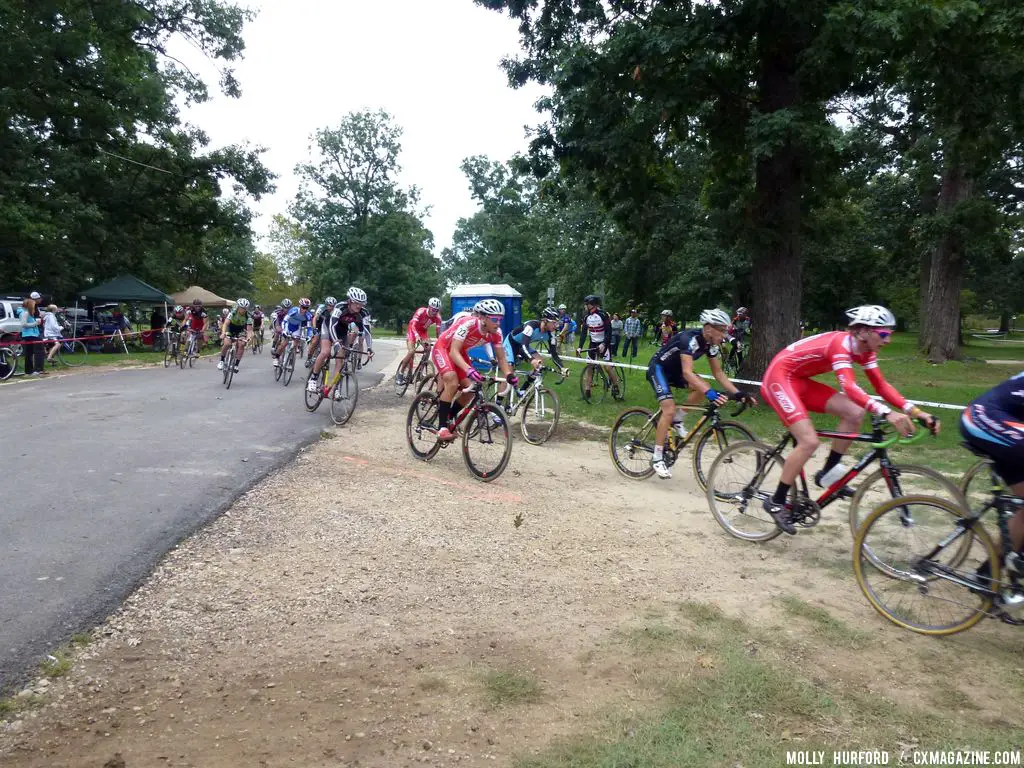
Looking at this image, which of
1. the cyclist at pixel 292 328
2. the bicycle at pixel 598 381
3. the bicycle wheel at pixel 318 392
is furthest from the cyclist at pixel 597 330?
the cyclist at pixel 292 328

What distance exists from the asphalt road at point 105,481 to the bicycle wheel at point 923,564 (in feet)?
15.4

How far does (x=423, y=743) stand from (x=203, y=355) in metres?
29.6

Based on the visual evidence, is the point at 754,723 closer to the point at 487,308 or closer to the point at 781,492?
the point at 781,492

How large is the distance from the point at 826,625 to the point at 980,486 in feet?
7.02

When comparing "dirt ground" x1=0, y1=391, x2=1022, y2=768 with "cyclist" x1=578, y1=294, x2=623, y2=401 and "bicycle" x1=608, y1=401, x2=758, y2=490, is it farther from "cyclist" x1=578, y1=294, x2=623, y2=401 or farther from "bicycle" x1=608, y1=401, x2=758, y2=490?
"cyclist" x1=578, y1=294, x2=623, y2=401

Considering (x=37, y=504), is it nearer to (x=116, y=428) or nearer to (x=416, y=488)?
(x=416, y=488)

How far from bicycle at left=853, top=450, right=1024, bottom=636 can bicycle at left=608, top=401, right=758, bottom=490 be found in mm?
2541

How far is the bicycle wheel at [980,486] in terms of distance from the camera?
4406 mm

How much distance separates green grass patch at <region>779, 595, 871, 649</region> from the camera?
164 inches

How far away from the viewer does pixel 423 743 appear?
3098 mm

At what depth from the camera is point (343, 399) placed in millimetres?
11430

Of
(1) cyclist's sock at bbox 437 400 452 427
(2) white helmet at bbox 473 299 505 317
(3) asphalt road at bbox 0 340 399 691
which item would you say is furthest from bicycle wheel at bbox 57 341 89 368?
(2) white helmet at bbox 473 299 505 317

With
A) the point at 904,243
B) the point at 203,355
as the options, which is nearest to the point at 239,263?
the point at 203,355

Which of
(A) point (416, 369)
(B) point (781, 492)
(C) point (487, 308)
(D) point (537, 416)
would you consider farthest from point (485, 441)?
(A) point (416, 369)
